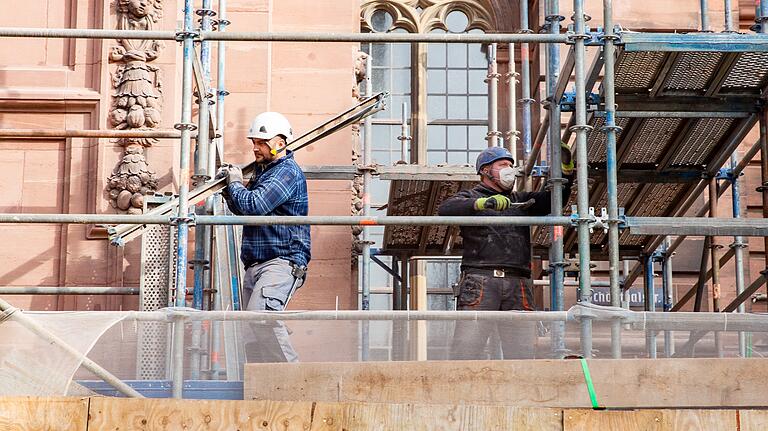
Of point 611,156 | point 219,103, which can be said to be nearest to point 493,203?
point 611,156

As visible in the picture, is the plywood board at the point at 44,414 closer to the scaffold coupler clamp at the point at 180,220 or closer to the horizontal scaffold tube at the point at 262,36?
the scaffold coupler clamp at the point at 180,220

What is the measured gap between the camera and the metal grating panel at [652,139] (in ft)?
42.3

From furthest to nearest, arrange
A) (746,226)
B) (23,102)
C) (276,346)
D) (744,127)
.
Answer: (23,102)
(744,127)
(746,226)
(276,346)

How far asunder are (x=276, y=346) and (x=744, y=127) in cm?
471

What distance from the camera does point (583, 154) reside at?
11.2m

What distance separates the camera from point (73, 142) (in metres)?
14.2

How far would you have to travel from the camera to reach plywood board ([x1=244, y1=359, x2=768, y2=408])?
9266 millimetres

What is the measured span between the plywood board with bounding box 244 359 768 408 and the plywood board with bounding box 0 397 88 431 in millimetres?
1317

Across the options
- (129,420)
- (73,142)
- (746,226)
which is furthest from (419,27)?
(129,420)

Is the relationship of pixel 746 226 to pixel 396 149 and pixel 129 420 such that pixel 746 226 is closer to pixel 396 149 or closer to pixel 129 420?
pixel 129 420

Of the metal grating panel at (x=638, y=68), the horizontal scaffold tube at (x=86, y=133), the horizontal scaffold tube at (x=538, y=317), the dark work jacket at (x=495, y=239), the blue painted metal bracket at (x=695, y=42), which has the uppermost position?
the blue painted metal bracket at (x=695, y=42)

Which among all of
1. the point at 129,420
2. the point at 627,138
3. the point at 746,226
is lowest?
the point at 129,420

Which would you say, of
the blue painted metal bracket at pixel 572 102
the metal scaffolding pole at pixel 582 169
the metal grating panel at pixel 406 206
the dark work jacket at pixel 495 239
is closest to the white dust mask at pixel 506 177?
the dark work jacket at pixel 495 239

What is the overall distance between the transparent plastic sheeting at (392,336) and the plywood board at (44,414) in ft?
4.24
